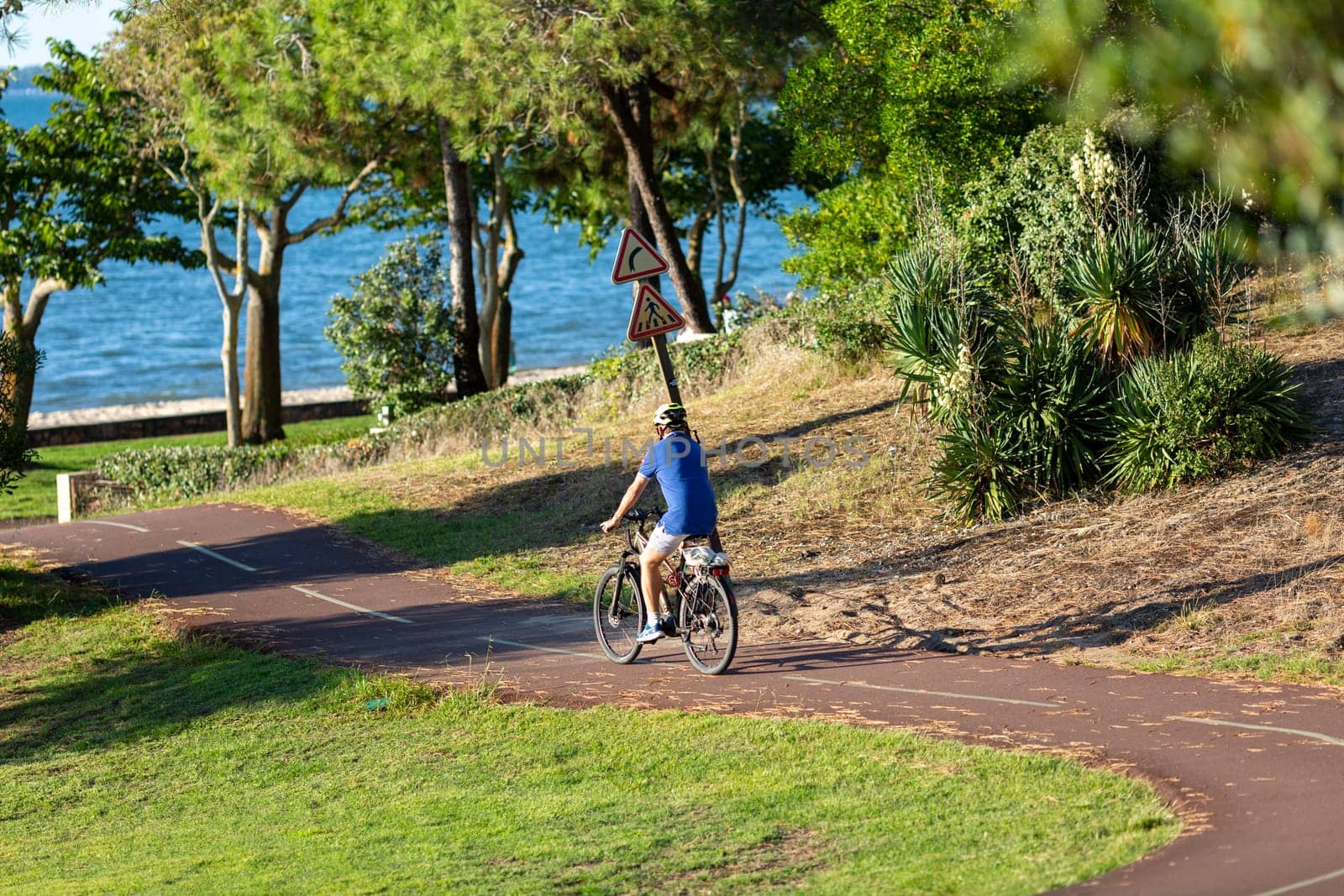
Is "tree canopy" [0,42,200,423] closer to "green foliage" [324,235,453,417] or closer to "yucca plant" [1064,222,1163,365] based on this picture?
"green foliage" [324,235,453,417]

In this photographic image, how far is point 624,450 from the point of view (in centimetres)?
1883

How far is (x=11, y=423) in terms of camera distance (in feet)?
51.4

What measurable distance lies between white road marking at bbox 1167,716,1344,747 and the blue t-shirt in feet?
10.8

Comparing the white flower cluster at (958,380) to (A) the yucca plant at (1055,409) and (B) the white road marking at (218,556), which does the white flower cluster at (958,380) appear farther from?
(B) the white road marking at (218,556)

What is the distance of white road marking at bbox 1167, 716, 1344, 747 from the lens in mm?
7543

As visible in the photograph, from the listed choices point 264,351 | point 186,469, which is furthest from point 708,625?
point 264,351

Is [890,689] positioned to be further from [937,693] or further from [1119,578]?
[1119,578]

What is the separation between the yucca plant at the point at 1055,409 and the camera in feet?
43.5

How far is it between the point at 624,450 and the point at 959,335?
599cm

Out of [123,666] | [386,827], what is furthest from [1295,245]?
[123,666]

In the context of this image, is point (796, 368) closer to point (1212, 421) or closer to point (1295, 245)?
point (1212, 421)

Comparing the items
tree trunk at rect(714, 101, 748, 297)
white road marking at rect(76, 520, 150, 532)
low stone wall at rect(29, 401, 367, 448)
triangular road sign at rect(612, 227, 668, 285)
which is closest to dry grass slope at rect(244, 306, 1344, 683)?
white road marking at rect(76, 520, 150, 532)

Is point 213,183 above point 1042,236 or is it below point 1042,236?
Answer: above

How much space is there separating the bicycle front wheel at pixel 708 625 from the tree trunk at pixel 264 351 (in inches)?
878
